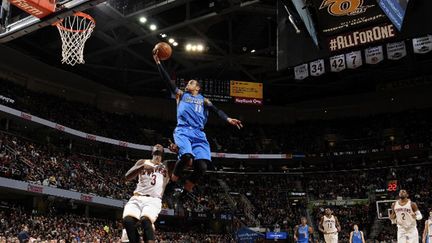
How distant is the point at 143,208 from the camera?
700cm

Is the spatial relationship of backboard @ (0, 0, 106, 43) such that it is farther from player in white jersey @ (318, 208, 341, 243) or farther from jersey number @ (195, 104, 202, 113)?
player in white jersey @ (318, 208, 341, 243)

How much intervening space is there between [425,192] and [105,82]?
26584 mm

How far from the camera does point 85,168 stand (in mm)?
33031

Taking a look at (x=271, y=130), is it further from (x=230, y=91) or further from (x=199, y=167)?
(x=199, y=167)

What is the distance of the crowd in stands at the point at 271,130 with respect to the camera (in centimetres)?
3650

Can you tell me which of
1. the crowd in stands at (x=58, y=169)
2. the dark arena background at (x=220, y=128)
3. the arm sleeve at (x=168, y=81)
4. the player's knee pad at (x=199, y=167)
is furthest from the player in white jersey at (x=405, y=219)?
Result: the crowd in stands at (x=58, y=169)

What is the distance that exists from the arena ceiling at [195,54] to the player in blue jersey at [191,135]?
1832 centimetres

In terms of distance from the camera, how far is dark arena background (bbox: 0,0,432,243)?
Result: 26.8 metres

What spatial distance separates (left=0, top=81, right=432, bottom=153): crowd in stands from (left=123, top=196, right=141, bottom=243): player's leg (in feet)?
93.3

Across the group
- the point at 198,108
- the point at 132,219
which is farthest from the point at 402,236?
the point at 132,219

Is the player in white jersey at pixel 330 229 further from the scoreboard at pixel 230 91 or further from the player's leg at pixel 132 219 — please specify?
the scoreboard at pixel 230 91

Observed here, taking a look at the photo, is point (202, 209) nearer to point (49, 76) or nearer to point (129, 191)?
point (129, 191)

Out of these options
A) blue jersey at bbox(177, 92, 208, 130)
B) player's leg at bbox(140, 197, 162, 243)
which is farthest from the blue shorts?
player's leg at bbox(140, 197, 162, 243)

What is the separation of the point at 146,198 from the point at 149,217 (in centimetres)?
37
